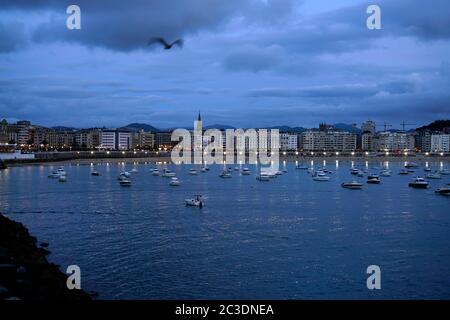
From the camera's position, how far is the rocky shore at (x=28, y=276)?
9.49 metres

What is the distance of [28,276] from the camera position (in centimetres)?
1061

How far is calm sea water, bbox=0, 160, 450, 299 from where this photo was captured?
38.6ft

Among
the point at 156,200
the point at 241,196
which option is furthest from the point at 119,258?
the point at 241,196

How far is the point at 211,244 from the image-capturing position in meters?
16.3

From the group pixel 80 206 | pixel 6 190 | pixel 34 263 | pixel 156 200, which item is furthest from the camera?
pixel 6 190

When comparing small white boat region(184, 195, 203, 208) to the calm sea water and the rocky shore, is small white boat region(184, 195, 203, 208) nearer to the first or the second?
the calm sea water

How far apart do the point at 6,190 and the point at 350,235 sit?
24.3 meters

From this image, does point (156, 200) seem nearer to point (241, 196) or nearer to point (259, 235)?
point (241, 196)

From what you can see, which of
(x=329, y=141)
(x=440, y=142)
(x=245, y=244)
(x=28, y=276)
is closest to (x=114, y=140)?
(x=329, y=141)

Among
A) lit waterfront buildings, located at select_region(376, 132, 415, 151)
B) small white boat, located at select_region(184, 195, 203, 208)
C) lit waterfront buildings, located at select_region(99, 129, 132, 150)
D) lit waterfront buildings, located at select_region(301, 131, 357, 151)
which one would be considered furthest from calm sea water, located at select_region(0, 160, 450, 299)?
lit waterfront buildings, located at select_region(301, 131, 357, 151)

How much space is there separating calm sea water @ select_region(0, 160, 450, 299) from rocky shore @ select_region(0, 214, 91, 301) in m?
0.82

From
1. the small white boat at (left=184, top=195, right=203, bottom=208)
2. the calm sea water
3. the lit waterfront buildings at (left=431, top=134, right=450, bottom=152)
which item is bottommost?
the calm sea water

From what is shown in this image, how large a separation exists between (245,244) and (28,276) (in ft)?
23.5

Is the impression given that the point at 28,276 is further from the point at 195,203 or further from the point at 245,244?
the point at 195,203
